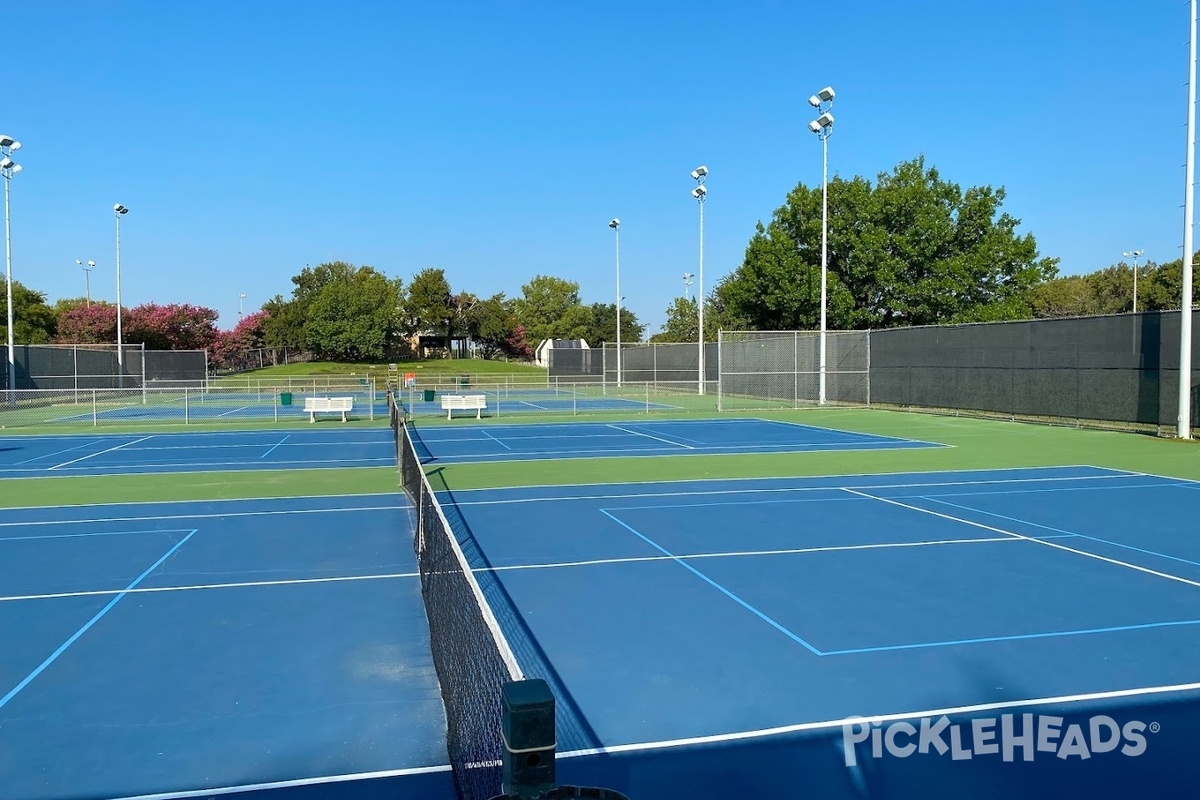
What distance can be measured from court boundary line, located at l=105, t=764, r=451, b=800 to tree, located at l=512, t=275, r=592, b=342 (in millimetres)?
98895

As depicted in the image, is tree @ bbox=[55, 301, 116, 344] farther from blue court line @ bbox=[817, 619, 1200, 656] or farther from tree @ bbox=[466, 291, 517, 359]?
blue court line @ bbox=[817, 619, 1200, 656]

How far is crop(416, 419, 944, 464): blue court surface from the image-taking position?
2044cm

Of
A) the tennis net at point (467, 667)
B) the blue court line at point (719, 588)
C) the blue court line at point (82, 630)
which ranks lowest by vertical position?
the blue court line at point (82, 630)

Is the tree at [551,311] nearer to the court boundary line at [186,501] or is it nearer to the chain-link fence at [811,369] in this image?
the chain-link fence at [811,369]

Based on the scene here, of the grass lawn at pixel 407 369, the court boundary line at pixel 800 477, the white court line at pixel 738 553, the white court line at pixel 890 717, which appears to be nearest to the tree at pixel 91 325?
the grass lawn at pixel 407 369

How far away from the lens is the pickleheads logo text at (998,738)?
4.91 m

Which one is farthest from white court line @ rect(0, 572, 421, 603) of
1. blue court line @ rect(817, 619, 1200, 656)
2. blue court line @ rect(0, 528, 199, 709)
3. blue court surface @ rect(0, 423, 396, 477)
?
blue court surface @ rect(0, 423, 396, 477)

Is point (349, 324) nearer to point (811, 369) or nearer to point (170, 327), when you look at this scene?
point (170, 327)

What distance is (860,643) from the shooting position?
6.74 m

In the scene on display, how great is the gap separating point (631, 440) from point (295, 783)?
19.0 meters

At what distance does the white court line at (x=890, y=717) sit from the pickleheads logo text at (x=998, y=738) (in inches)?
2.9

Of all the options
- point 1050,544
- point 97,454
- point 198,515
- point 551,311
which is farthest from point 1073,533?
point 551,311

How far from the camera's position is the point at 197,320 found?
237 ft

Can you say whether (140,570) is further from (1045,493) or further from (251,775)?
(1045,493)
